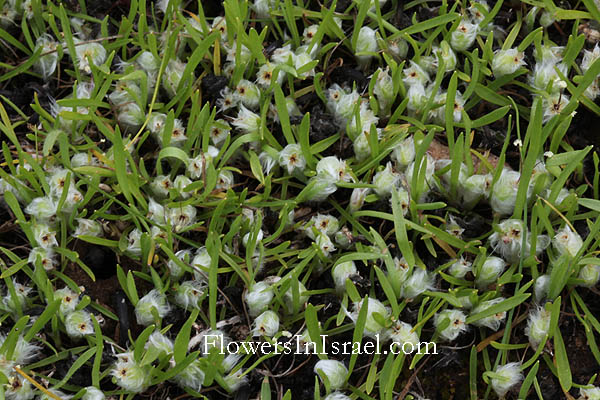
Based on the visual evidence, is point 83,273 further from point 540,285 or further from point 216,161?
point 540,285

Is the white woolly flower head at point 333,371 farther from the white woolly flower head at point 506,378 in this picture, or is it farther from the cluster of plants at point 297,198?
the white woolly flower head at point 506,378

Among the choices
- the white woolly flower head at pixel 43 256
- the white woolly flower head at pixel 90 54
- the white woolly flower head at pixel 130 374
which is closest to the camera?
the white woolly flower head at pixel 130 374

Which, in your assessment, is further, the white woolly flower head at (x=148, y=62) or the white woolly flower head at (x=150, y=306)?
the white woolly flower head at (x=148, y=62)

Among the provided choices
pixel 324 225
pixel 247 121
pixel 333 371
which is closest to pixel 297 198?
pixel 324 225

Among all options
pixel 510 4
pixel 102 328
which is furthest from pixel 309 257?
pixel 510 4

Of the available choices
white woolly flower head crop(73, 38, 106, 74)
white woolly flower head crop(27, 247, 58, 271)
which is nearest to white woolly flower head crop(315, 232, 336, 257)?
white woolly flower head crop(27, 247, 58, 271)

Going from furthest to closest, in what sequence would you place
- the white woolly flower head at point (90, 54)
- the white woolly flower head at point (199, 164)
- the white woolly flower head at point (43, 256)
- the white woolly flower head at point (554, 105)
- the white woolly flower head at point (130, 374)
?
Result: the white woolly flower head at point (90, 54)
the white woolly flower head at point (554, 105)
the white woolly flower head at point (199, 164)
the white woolly flower head at point (43, 256)
the white woolly flower head at point (130, 374)

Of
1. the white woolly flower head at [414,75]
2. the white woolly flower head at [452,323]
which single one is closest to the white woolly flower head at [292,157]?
the white woolly flower head at [414,75]
